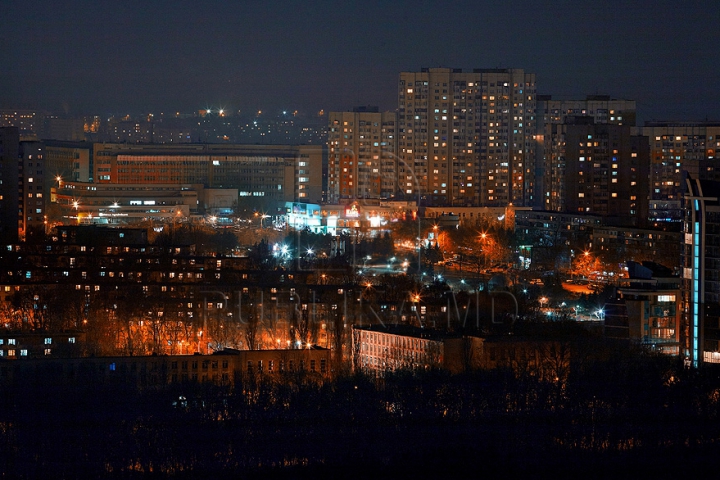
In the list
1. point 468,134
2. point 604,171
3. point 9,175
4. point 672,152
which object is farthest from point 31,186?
point 672,152

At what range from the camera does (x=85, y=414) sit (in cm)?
1511

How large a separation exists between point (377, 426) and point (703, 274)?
385cm

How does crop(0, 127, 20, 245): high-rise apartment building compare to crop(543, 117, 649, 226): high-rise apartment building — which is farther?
crop(543, 117, 649, 226): high-rise apartment building

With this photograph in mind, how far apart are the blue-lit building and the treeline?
439 millimetres

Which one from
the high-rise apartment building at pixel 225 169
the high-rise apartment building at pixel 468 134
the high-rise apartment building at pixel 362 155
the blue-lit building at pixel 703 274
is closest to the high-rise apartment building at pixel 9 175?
the high-rise apartment building at pixel 225 169

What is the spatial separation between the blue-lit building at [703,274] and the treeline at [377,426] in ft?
1.44

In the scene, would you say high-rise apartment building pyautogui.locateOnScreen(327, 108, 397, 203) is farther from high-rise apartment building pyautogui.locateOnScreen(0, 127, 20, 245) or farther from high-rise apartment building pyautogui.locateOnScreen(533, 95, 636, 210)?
high-rise apartment building pyautogui.locateOnScreen(0, 127, 20, 245)

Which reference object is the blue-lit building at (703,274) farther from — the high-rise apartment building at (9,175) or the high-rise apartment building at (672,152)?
the high-rise apartment building at (672,152)

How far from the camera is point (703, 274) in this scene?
1641cm

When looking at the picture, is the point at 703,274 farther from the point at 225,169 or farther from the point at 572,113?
the point at 225,169

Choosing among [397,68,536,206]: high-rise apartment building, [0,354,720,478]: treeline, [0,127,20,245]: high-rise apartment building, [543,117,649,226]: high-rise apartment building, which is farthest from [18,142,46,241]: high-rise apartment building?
[0,354,720,478]: treeline

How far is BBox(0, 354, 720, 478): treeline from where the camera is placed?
14.0 metres

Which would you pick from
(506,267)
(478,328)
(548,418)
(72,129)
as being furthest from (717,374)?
(72,129)

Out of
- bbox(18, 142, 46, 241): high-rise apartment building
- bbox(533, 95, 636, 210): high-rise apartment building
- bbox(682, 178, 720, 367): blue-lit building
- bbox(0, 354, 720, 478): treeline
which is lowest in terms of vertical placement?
Result: bbox(0, 354, 720, 478): treeline
